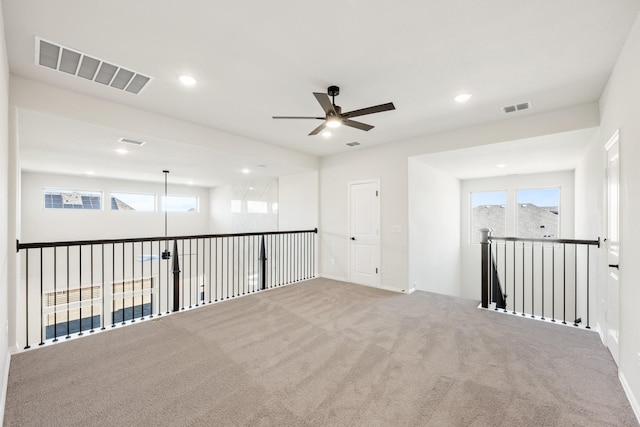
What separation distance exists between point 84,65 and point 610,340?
594 centimetres

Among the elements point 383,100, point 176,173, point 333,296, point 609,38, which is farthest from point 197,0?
point 176,173

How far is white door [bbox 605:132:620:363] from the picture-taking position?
8.52 feet

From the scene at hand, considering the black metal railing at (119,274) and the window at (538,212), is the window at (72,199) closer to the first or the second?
the black metal railing at (119,274)

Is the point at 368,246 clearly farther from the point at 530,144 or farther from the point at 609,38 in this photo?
the point at 609,38

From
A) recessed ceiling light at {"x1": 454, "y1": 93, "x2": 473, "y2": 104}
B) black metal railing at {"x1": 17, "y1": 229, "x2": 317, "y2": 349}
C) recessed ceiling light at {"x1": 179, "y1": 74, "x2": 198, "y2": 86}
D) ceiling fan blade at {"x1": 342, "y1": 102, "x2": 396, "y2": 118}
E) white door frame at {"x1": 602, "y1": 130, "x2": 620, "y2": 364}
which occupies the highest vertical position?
recessed ceiling light at {"x1": 179, "y1": 74, "x2": 198, "y2": 86}

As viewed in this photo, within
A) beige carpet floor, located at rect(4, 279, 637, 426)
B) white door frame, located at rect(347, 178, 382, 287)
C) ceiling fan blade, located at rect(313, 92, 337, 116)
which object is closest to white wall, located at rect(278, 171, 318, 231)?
white door frame, located at rect(347, 178, 382, 287)

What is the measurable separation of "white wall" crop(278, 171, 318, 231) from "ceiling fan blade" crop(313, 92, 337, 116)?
3546 mm

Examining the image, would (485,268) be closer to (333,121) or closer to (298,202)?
(333,121)

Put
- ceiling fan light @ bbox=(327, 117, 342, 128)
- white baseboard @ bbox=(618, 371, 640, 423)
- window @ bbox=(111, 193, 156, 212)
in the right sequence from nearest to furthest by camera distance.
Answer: white baseboard @ bbox=(618, 371, 640, 423) → ceiling fan light @ bbox=(327, 117, 342, 128) → window @ bbox=(111, 193, 156, 212)

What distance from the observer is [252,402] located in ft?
6.79

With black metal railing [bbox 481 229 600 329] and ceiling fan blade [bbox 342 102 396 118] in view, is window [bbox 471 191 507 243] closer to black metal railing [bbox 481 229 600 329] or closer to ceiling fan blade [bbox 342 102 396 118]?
black metal railing [bbox 481 229 600 329]

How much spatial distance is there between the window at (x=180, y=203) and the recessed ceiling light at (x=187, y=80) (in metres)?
7.46

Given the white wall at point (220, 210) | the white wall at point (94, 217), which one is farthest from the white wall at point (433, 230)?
the white wall at point (94, 217)

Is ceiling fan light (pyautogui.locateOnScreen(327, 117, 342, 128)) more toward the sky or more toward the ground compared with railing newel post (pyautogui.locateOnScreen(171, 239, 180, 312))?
more toward the sky
